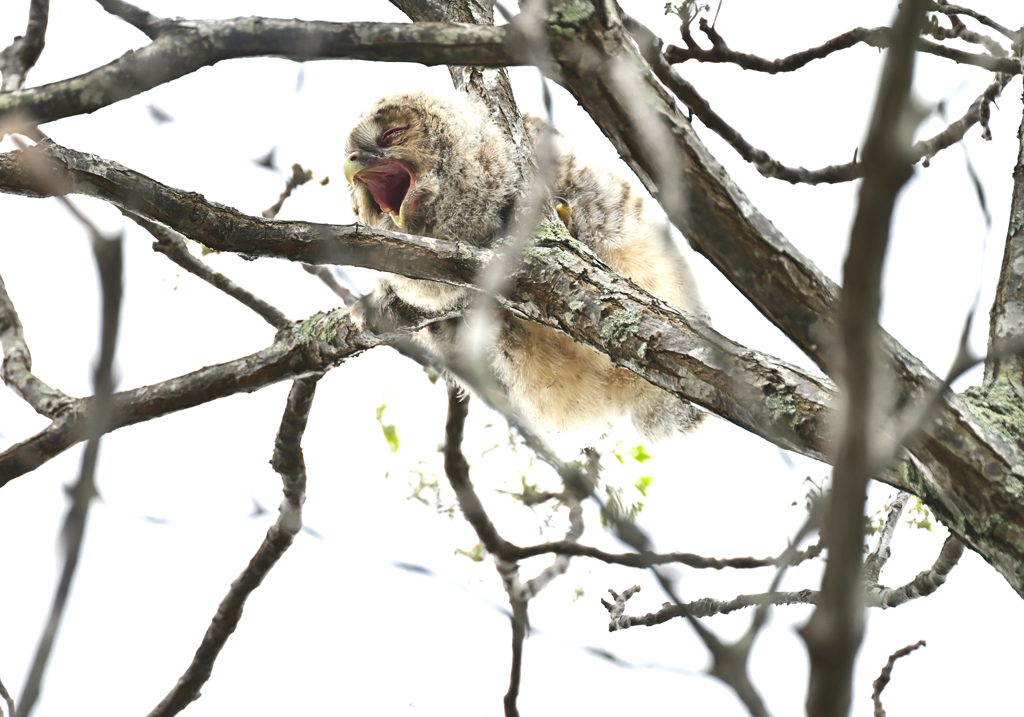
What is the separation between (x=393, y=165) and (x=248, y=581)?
1.56m

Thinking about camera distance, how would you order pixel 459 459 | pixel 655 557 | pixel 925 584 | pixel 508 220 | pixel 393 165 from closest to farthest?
pixel 655 557, pixel 925 584, pixel 508 220, pixel 459 459, pixel 393 165

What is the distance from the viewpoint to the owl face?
2.88 meters

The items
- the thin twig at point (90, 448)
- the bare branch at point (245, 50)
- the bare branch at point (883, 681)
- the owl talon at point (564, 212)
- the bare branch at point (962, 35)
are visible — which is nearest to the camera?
the thin twig at point (90, 448)

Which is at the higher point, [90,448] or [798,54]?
[798,54]

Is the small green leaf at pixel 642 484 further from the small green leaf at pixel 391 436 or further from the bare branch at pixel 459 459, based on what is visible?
the small green leaf at pixel 391 436

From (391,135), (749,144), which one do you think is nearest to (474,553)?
(391,135)

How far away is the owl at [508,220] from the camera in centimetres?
277

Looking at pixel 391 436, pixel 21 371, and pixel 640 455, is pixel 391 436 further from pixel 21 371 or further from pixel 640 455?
pixel 21 371

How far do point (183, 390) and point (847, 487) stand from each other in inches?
86.4

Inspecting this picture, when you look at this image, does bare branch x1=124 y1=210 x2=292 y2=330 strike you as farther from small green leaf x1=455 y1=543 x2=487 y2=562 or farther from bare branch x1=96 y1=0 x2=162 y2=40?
bare branch x1=96 y1=0 x2=162 y2=40

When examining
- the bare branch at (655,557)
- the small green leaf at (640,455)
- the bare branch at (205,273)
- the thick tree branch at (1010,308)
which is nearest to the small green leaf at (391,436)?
the bare branch at (205,273)

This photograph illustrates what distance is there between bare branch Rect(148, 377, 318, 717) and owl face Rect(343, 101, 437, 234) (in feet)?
2.96

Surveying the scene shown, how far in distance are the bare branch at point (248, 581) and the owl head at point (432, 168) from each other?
35.5 inches

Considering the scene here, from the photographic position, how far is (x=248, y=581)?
9.20 feet
